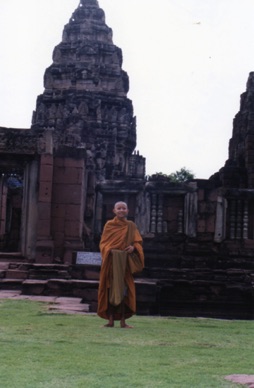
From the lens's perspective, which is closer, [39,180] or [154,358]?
[154,358]

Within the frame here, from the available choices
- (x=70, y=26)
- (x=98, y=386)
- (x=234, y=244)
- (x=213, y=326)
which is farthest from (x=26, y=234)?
(x=70, y=26)

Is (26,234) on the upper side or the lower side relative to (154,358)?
upper

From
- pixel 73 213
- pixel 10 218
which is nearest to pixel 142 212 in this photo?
pixel 73 213

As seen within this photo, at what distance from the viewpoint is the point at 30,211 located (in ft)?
64.1

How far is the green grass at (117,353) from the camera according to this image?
204 inches

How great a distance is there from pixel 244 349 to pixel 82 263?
850 centimetres

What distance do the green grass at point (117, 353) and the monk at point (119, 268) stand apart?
266 millimetres

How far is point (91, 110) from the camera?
48.9 metres

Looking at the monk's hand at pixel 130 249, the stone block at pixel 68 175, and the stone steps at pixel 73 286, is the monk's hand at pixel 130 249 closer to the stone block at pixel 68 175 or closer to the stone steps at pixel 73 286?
the stone steps at pixel 73 286

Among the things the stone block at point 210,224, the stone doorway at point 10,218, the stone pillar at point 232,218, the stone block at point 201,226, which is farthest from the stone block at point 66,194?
the stone doorway at point 10,218

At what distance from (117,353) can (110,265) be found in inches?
139

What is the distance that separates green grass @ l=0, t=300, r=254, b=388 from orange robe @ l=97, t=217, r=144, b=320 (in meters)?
0.24

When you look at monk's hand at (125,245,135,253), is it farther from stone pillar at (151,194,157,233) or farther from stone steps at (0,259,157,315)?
stone pillar at (151,194,157,233)

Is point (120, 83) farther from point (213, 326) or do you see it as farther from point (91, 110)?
point (213, 326)
